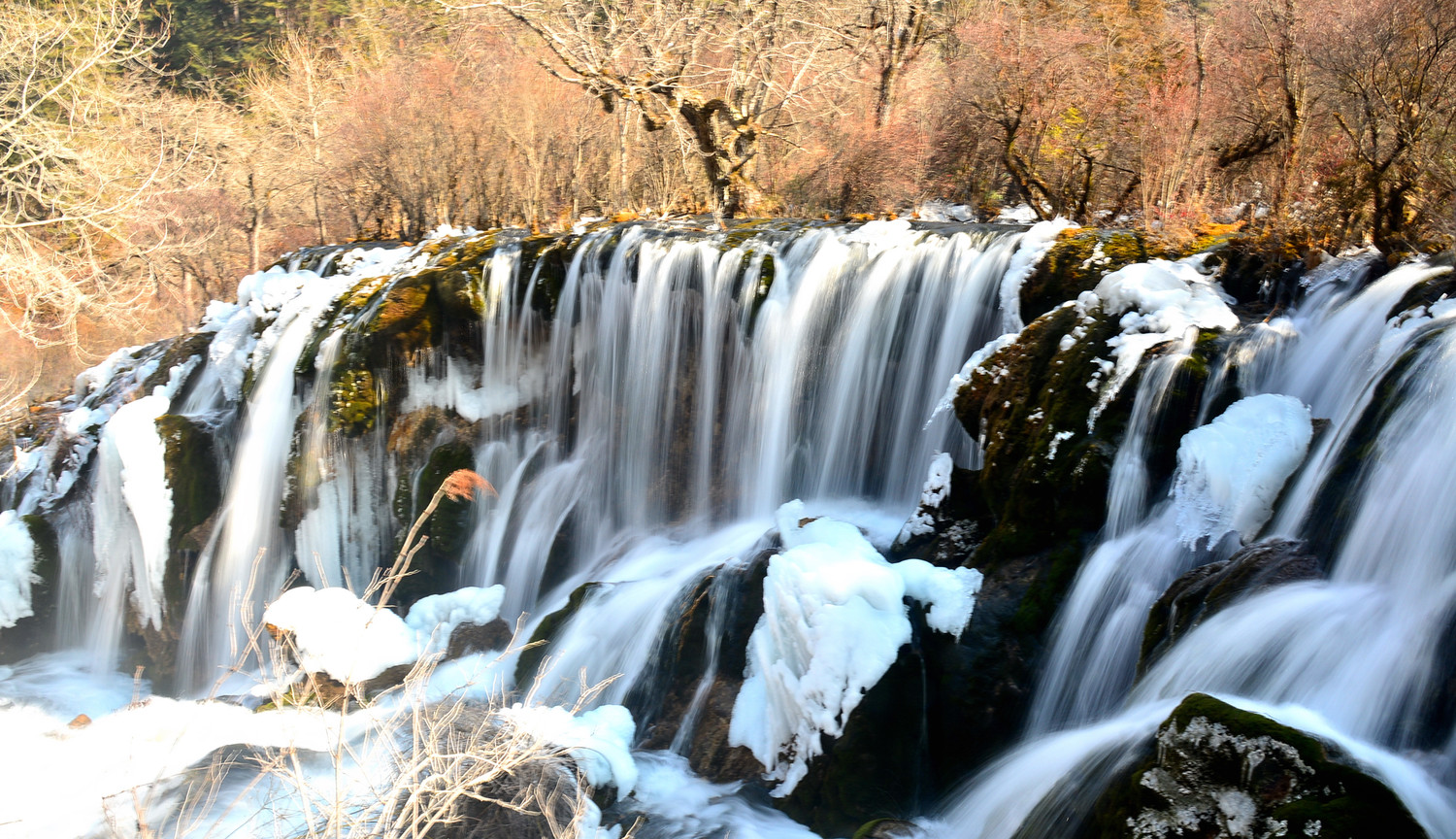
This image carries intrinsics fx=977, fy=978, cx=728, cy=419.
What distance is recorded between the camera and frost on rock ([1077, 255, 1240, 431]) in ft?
19.0

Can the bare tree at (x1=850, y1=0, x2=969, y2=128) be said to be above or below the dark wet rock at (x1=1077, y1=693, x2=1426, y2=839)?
above

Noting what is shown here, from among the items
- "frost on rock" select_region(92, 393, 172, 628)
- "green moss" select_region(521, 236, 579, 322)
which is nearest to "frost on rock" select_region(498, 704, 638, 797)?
"green moss" select_region(521, 236, 579, 322)

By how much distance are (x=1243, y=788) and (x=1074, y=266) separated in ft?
15.5

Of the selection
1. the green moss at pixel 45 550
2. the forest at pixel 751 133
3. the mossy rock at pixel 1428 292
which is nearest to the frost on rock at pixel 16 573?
the green moss at pixel 45 550

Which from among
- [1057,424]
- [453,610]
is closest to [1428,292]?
[1057,424]

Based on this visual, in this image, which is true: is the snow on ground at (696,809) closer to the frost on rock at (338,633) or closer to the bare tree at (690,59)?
the frost on rock at (338,633)

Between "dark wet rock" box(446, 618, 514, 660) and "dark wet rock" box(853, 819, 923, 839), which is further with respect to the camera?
"dark wet rock" box(446, 618, 514, 660)

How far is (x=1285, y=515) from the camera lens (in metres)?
4.77

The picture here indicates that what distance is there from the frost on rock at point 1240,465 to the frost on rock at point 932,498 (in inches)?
60.3

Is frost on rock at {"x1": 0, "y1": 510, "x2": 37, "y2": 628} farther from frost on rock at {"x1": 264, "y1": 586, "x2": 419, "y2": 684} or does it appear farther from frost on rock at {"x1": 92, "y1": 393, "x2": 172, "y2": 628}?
frost on rock at {"x1": 264, "y1": 586, "x2": 419, "y2": 684}

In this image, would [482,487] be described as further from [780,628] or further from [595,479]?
[780,628]

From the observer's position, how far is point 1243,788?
3.17 metres

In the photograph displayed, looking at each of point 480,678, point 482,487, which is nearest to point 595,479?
point 482,487

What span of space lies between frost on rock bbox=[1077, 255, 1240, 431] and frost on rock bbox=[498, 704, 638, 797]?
3.34m
